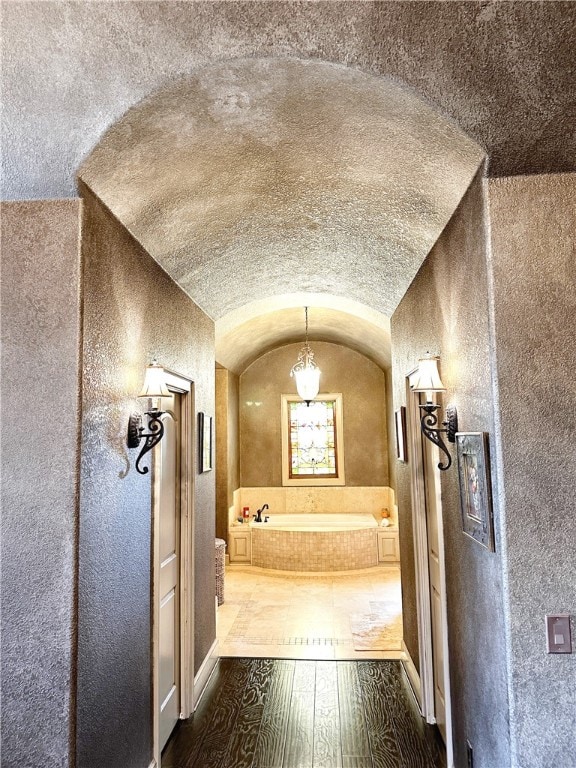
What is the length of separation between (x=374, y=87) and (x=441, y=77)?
22 centimetres

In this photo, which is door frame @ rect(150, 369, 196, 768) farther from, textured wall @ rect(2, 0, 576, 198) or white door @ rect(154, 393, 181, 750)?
textured wall @ rect(2, 0, 576, 198)

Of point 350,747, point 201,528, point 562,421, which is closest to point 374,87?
point 562,421

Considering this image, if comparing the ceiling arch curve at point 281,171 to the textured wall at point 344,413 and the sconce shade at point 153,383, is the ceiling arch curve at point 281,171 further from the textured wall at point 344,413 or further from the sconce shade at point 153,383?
the textured wall at point 344,413

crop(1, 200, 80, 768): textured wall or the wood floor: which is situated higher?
crop(1, 200, 80, 768): textured wall

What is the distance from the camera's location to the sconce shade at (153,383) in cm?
230

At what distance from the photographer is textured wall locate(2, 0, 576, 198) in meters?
1.44

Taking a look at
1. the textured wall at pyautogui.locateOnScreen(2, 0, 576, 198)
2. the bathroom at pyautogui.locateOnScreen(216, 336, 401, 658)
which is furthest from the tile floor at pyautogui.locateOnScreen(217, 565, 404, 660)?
the textured wall at pyautogui.locateOnScreen(2, 0, 576, 198)

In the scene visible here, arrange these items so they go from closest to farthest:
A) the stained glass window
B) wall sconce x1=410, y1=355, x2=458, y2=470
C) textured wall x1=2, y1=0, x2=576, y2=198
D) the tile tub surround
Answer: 1. textured wall x1=2, y1=0, x2=576, y2=198
2. wall sconce x1=410, y1=355, x2=458, y2=470
3. the tile tub surround
4. the stained glass window

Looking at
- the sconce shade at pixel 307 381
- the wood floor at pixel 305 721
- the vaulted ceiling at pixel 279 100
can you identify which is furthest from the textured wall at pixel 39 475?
the sconce shade at pixel 307 381

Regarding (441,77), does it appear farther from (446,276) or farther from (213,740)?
(213,740)

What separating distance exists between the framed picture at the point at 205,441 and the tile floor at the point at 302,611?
1579 millimetres

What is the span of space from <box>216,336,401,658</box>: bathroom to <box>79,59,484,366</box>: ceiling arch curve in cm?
395

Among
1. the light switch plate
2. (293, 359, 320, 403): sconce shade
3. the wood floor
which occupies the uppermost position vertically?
(293, 359, 320, 403): sconce shade

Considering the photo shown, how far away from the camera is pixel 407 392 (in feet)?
11.4
